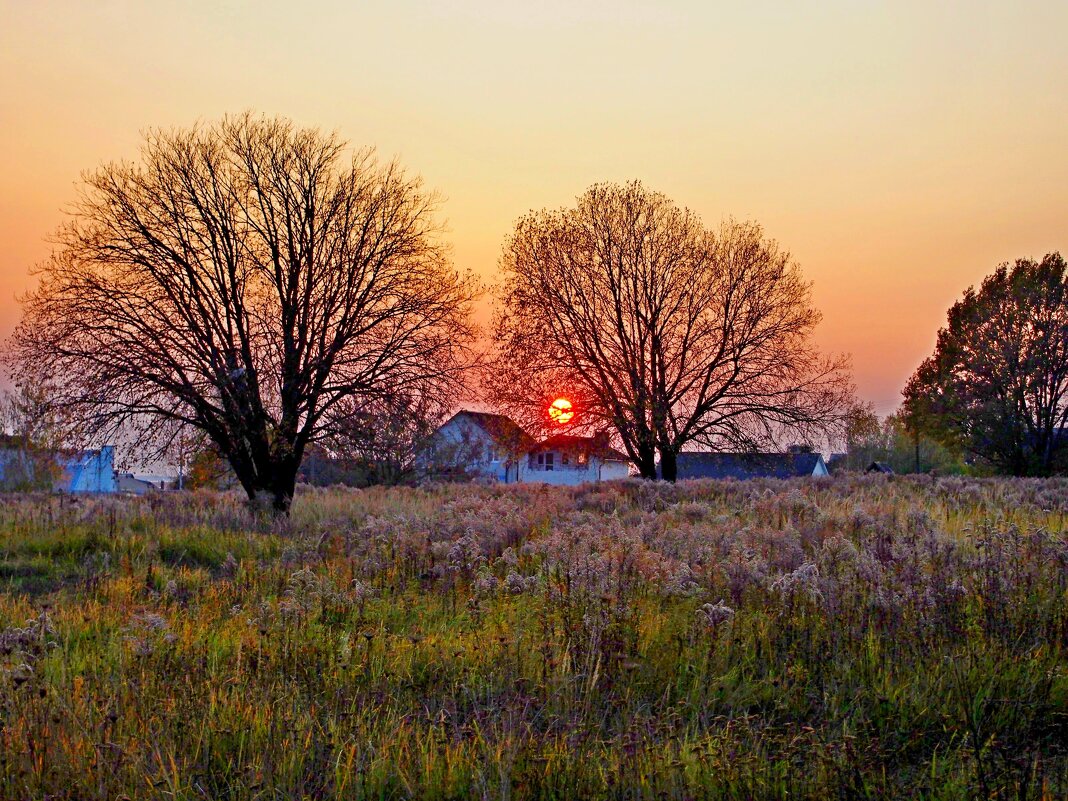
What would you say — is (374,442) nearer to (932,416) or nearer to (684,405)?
(684,405)

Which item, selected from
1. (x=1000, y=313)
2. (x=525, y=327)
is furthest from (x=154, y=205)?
(x=1000, y=313)

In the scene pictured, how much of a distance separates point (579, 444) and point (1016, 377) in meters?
26.8

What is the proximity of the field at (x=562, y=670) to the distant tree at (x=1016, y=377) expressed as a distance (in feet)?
125

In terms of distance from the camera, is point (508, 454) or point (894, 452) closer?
point (508, 454)

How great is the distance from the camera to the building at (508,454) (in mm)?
31328

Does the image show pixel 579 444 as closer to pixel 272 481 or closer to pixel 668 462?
pixel 668 462

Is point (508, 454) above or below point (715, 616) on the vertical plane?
above

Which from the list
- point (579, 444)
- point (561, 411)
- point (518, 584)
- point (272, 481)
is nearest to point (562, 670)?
point (518, 584)

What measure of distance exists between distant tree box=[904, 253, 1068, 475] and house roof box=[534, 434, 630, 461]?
81.5 ft

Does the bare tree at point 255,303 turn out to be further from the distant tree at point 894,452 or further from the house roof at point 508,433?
the distant tree at point 894,452

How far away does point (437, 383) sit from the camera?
1966cm

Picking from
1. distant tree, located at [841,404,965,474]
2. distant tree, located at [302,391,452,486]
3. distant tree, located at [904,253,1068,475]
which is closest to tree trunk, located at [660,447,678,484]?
distant tree, located at [302,391,452,486]

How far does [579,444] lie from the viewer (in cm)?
3142

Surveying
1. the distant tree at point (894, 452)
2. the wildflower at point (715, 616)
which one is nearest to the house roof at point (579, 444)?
the wildflower at point (715, 616)
